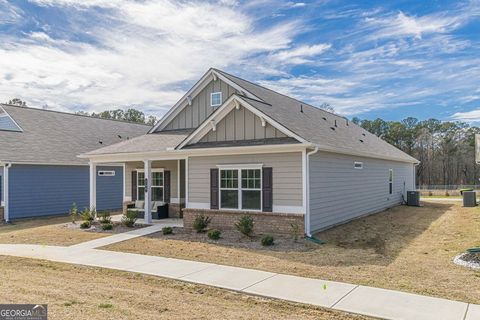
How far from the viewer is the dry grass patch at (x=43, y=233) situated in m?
12.4

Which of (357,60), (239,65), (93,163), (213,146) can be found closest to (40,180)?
(93,163)

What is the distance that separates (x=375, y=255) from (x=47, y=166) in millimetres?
15997

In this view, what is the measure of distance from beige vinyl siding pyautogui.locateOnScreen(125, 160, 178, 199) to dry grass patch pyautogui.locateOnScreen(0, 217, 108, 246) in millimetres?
2995

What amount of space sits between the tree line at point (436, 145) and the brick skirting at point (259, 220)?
54402 mm

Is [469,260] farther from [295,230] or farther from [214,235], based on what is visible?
[214,235]

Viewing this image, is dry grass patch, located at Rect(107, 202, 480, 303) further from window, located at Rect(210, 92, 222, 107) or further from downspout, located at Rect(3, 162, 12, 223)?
downspout, located at Rect(3, 162, 12, 223)

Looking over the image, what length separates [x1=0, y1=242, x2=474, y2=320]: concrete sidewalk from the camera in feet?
18.7

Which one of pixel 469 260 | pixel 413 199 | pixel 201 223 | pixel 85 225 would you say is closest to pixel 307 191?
pixel 201 223

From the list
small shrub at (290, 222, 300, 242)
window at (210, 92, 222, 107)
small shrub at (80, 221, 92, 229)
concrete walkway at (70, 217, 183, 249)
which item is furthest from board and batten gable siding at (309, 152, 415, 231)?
small shrub at (80, 221, 92, 229)

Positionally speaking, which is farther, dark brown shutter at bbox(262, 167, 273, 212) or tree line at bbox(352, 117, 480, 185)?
tree line at bbox(352, 117, 480, 185)

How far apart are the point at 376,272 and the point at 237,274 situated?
2818 millimetres

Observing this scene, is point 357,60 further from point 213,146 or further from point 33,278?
point 33,278

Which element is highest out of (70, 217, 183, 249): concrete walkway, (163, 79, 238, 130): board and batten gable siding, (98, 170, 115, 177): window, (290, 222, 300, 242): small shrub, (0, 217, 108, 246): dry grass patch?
(163, 79, 238, 130): board and batten gable siding

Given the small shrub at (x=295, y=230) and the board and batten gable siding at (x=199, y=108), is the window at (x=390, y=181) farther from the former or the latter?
the small shrub at (x=295, y=230)
